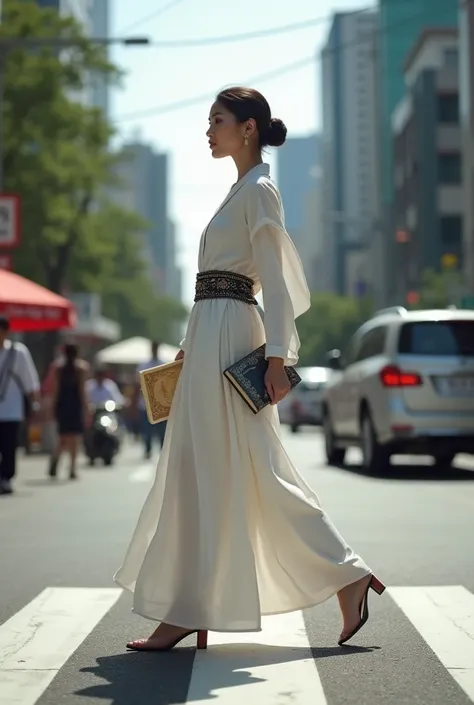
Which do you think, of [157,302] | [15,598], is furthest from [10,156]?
[157,302]

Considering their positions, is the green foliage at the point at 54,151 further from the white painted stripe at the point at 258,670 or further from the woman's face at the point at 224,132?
A: the white painted stripe at the point at 258,670

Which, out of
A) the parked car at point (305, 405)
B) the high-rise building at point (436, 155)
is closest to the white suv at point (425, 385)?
the parked car at point (305, 405)

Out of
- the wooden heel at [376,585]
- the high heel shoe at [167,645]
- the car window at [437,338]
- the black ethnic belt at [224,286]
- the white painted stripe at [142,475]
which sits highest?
the car window at [437,338]

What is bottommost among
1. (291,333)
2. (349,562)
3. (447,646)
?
(447,646)

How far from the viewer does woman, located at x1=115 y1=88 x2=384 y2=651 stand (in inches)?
198

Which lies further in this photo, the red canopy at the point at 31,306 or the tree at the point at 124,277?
the tree at the point at 124,277

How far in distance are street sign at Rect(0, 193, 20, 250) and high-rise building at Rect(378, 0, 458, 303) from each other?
77.0 metres

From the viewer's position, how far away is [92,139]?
3588 cm

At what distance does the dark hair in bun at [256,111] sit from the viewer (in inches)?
213

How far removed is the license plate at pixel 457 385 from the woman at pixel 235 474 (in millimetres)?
10733

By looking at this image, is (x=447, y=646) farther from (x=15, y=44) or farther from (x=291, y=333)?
(x=15, y=44)

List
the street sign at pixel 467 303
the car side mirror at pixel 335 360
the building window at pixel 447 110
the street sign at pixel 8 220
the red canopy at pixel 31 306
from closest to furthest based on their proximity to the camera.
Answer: the car side mirror at pixel 335 360 < the red canopy at pixel 31 306 < the street sign at pixel 8 220 < the street sign at pixel 467 303 < the building window at pixel 447 110

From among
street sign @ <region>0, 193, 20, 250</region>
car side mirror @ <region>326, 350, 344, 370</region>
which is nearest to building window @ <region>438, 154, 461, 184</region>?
street sign @ <region>0, 193, 20, 250</region>

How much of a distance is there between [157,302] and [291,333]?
105 meters
